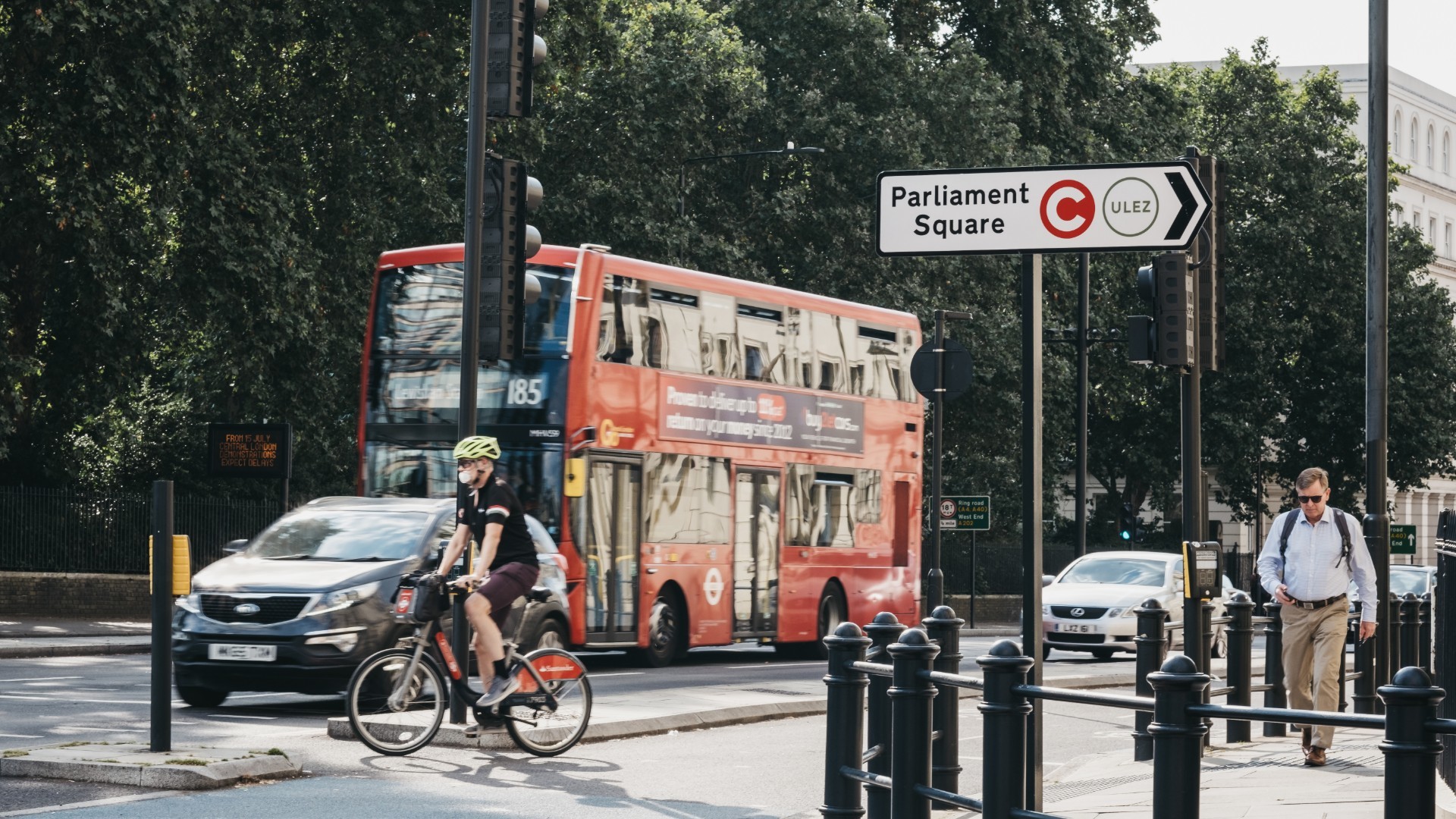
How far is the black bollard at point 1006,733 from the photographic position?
585cm

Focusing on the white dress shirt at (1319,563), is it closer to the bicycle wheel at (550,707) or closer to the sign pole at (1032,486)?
the bicycle wheel at (550,707)

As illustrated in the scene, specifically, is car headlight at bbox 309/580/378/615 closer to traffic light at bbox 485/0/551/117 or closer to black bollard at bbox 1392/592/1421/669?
traffic light at bbox 485/0/551/117

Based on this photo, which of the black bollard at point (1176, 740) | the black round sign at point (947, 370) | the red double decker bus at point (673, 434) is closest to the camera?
the black bollard at point (1176, 740)

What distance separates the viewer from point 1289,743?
41.3 ft

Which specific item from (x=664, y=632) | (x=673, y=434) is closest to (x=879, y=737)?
(x=673, y=434)

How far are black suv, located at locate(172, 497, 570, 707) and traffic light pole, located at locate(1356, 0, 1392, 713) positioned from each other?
24.3ft

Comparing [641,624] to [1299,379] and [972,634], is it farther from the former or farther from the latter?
[1299,379]

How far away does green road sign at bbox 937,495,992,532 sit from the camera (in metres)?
36.3

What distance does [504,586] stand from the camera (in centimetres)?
1134

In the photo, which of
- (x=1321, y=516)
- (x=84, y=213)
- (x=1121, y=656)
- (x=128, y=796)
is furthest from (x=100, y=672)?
(x=1121, y=656)

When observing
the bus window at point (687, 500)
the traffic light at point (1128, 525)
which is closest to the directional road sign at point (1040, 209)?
the bus window at point (687, 500)

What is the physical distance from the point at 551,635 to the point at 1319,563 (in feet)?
22.6

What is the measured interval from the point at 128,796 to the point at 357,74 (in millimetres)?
20731

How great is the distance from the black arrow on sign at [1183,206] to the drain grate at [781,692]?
9.17m
